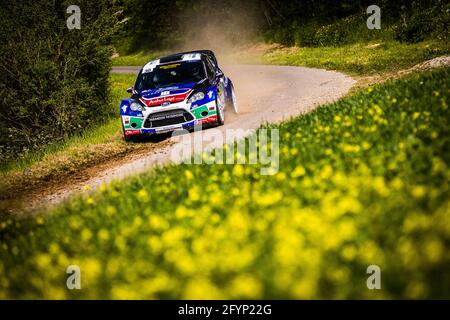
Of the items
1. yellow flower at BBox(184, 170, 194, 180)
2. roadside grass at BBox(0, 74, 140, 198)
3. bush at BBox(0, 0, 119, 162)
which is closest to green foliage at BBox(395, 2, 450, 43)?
bush at BBox(0, 0, 119, 162)

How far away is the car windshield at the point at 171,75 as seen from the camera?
11184 millimetres

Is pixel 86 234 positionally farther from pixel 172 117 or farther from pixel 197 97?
pixel 197 97

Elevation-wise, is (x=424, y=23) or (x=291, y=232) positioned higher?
(x=424, y=23)

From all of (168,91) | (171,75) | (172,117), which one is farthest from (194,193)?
(171,75)

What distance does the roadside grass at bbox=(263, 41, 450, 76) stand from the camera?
645 inches

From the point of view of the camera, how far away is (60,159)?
10023 mm

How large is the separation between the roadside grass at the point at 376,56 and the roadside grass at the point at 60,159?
31.0 feet

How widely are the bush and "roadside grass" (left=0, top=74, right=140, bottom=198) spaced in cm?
196

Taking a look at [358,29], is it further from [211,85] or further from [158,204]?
[158,204]

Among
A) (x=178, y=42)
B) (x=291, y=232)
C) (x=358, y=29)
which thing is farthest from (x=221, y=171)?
(x=178, y=42)

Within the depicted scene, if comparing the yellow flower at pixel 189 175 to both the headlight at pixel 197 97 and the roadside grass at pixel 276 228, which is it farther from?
the headlight at pixel 197 97

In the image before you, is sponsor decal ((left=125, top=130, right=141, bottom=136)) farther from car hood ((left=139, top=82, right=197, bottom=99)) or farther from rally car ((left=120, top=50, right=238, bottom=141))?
car hood ((left=139, top=82, right=197, bottom=99))
